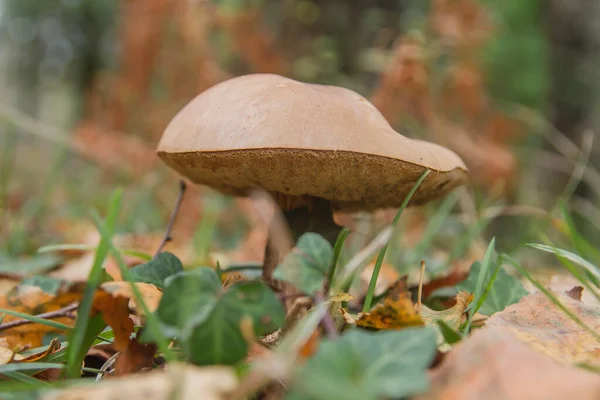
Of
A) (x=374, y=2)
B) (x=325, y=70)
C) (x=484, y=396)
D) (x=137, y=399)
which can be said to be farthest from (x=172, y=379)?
(x=374, y=2)

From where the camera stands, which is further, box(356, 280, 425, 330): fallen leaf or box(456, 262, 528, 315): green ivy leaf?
box(456, 262, 528, 315): green ivy leaf

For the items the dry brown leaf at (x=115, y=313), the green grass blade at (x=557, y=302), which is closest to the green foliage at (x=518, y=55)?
the green grass blade at (x=557, y=302)

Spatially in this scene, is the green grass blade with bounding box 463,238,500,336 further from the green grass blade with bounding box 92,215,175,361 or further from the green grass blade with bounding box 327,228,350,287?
the green grass blade with bounding box 92,215,175,361

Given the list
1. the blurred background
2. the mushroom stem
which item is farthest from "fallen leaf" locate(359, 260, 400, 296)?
the mushroom stem

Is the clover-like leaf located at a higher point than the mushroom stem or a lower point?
higher

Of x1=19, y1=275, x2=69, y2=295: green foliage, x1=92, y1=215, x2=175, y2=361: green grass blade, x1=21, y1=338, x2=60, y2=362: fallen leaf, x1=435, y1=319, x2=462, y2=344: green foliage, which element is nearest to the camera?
x1=92, y1=215, x2=175, y2=361: green grass blade

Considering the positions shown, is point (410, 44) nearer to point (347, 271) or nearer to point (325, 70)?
point (325, 70)

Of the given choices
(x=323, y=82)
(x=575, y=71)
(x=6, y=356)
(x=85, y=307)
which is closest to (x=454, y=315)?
(x=85, y=307)
